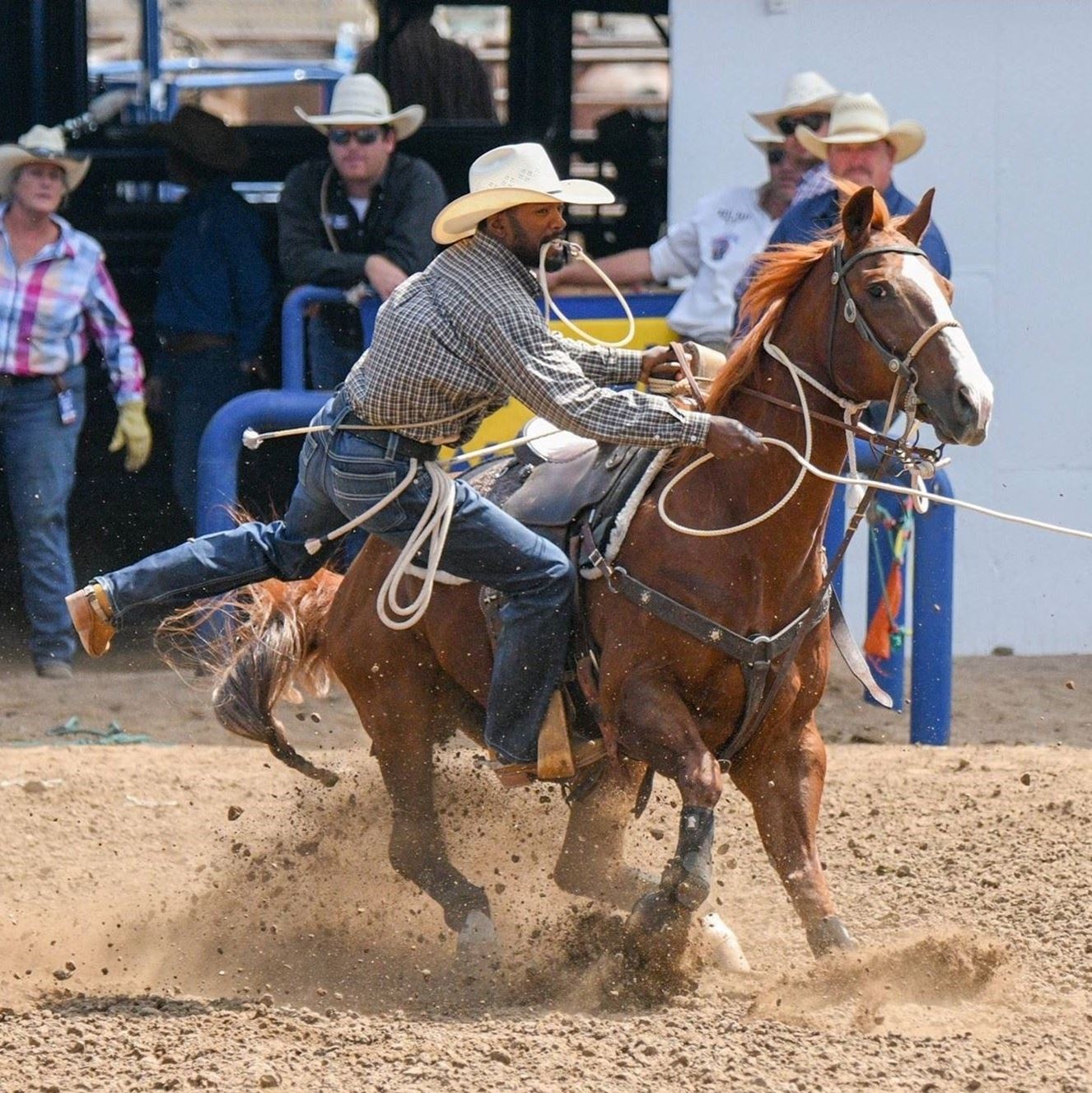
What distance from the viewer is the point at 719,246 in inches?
293

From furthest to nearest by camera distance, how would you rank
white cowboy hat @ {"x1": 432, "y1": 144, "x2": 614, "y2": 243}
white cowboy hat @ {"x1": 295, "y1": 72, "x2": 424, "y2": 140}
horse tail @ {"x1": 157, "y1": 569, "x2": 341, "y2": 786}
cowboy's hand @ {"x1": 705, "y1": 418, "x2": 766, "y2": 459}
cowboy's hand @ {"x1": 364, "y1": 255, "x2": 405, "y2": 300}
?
1. white cowboy hat @ {"x1": 295, "y1": 72, "x2": 424, "y2": 140}
2. cowboy's hand @ {"x1": 364, "y1": 255, "x2": 405, "y2": 300}
3. horse tail @ {"x1": 157, "y1": 569, "x2": 341, "y2": 786}
4. white cowboy hat @ {"x1": 432, "y1": 144, "x2": 614, "y2": 243}
5. cowboy's hand @ {"x1": 705, "y1": 418, "x2": 766, "y2": 459}

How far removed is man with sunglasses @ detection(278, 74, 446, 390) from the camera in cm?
766

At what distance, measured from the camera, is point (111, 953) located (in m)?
5.24

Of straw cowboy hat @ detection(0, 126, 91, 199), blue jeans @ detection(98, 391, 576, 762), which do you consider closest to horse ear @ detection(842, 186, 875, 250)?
blue jeans @ detection(98, 391, 576, 762)

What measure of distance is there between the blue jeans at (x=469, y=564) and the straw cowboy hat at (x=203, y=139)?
3926mm

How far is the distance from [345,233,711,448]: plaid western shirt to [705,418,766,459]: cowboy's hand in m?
0.02

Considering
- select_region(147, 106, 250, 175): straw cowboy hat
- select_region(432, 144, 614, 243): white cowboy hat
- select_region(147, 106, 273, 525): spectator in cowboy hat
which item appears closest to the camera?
select_region(432, 144, 614, 243): white cowboy hat

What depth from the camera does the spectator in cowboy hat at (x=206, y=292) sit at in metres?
8.45

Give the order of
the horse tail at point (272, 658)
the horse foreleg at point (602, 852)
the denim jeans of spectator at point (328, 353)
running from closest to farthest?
the horse foreleg at point (602, 852), the horse tail at point (272, 658), the denim jeans of spectator at point (328, 353)

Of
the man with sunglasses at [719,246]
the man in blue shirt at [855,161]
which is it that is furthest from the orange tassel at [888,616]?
the man in blue shirt at [855,161]

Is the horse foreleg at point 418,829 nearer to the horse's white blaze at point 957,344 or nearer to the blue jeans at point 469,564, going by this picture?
the blue jeans at point 469,564

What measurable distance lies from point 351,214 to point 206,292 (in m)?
0.95

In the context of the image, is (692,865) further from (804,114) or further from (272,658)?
(804,114)

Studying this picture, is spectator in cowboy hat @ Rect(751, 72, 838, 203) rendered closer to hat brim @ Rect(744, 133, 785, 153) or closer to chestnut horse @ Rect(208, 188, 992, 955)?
hat brim @ Rect(744, 133, 785, 153)
